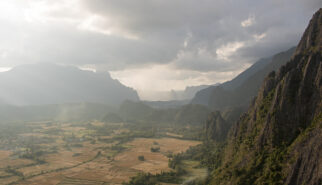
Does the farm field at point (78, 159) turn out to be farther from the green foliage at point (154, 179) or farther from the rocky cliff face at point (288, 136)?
the rocky cliff face at point (288, 136)

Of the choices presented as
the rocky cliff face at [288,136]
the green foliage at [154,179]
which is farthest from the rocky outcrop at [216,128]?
the rocky cliff face at [288,136]

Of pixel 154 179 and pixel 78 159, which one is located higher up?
pixel 78 159

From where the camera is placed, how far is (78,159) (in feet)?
399

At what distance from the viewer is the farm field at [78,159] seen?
90.9 meters

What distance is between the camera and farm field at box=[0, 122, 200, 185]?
90938 mm

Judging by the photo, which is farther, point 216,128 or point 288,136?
point 216,128

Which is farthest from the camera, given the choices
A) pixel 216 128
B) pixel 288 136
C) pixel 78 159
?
pixel 216 128

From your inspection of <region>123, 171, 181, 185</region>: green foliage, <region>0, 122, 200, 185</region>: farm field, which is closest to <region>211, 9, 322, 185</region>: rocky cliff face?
→ <region>123, 171, 181, 185</region>: green foliage

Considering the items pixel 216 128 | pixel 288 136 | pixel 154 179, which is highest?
pixel 288 136

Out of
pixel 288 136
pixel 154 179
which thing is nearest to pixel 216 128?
pixel 154 179

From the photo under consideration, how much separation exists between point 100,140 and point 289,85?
486 ft

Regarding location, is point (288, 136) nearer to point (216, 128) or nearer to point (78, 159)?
point (78, 159)

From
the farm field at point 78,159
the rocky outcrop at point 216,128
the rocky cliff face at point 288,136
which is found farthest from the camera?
the rocky outcrop at point 216,128

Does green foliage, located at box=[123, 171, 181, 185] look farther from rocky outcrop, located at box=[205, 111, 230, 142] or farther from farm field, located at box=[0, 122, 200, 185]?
rocky outcrop, located at box=[205, 111, 230, 142]
